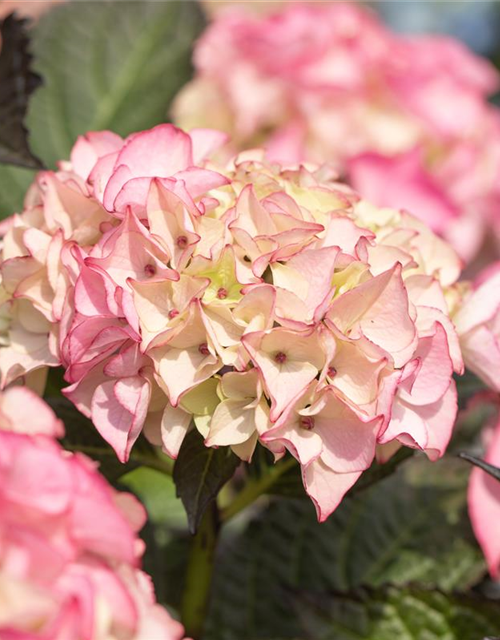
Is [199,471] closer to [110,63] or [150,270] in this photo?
[150,270]

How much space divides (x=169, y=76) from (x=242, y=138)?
16 centimetres

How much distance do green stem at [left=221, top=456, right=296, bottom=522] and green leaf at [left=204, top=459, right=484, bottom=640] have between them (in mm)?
143

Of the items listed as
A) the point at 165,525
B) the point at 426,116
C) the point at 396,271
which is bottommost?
the point at 165,525

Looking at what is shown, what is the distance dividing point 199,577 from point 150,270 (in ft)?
0.63

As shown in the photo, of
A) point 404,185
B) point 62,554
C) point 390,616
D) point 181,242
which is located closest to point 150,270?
point 181,242

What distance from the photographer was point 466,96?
924 millimetres

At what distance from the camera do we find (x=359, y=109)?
887 millimetres

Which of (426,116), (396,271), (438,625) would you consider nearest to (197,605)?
(438,625)

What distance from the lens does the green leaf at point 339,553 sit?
599 mm

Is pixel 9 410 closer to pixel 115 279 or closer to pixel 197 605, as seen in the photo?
pixel 115 279

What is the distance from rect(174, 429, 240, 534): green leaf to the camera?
38 cm

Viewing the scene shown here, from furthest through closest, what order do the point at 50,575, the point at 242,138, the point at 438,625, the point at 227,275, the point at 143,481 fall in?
1. the point at 242,138
2. the point at 143,481
3. the point at 438,625
4. the point at 227,275
5. the point at 50,575

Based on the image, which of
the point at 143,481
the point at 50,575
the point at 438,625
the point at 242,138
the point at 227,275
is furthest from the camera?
the point at 242,138

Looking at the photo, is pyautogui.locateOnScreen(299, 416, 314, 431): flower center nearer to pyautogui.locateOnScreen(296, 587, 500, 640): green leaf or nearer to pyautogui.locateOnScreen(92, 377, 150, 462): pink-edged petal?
pyautogui.locateOnScreen(92, 377, 150, 462): pink-edged petal
